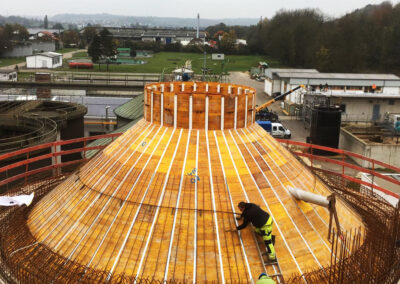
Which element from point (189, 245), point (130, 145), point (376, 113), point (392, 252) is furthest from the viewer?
point (376, 113)

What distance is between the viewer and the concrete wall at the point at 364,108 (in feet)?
228

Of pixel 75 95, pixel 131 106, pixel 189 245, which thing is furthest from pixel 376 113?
pixel 189 245

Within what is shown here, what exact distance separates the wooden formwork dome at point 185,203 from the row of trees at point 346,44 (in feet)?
376

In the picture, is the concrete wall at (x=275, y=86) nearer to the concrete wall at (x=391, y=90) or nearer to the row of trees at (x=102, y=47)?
the concrete wall at (x=391, y=90)

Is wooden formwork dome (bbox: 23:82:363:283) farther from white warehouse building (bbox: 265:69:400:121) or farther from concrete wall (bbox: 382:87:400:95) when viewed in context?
concrete wall (bbox: 382:87:400:95)

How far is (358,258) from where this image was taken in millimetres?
15742

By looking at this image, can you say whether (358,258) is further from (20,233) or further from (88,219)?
(20,233)

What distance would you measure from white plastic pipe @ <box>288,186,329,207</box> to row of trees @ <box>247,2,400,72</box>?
115 meters

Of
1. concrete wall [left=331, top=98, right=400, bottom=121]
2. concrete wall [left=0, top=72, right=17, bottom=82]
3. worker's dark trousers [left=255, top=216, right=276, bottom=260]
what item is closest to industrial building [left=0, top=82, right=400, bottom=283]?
worker's dark trousers [left=255, top=216, right=276, bottom=260]

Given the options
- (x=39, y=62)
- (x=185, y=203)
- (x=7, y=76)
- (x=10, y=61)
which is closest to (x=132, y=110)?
(x=185, y=203)

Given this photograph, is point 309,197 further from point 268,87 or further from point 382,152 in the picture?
point 268,87

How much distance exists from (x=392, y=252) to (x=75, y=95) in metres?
64.4

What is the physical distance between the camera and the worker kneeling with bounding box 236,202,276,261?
14891 mm

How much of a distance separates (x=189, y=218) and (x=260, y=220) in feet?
8.54
